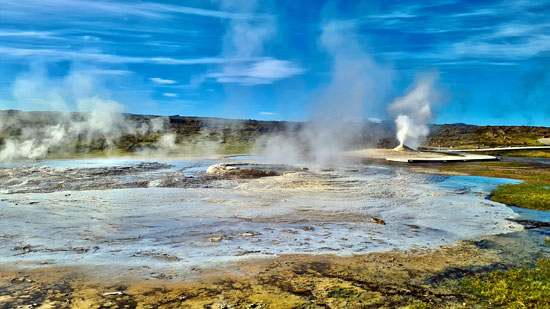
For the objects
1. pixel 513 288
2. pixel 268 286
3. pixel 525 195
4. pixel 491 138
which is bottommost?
pixel 268 286

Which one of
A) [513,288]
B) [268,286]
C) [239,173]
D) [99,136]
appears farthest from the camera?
[99,136]

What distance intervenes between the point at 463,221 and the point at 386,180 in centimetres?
964

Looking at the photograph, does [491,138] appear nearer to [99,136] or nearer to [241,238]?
[99,136]

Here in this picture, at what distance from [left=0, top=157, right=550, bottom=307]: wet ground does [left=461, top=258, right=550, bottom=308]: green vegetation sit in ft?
1.60

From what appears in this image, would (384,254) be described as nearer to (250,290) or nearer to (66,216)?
(250,290)

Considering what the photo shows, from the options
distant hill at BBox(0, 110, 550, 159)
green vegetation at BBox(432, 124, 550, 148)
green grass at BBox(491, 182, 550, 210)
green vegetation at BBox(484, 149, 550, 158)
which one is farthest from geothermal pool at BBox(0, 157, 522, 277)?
green vegetation at BBox(432, 124, 550, 148)

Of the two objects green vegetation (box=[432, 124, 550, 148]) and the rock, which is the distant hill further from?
the rock

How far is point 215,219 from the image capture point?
1128cm

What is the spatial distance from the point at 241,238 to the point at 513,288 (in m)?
5.86

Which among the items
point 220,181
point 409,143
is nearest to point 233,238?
→ point 220,181

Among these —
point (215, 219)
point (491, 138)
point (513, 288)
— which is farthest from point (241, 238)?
point (491, 138)

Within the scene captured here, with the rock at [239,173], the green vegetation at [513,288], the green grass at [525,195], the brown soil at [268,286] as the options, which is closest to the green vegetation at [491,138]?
the green grass at [525,195]

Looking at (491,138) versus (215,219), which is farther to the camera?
(491,138)

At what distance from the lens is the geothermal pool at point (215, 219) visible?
804cm
